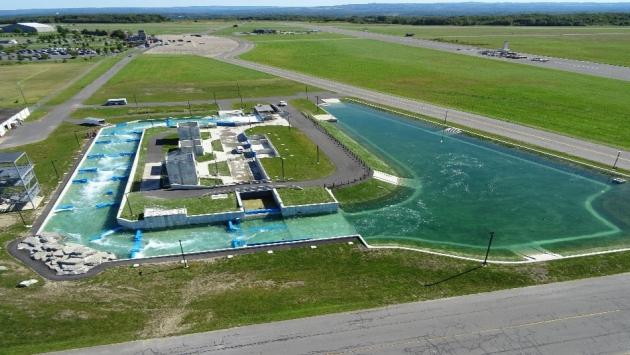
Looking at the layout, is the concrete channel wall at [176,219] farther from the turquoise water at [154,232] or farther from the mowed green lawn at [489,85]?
the mowed green lawn at [489,85]

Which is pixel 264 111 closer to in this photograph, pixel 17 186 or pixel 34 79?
pixel 17 186

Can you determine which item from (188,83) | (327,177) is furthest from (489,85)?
(188,83)

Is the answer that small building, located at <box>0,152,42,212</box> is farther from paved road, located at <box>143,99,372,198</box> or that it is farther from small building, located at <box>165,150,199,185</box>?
small building, located at <box>165,150,199,185</box>

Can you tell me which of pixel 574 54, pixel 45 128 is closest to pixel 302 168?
pixel 45 128

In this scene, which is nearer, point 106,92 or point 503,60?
point 106,92

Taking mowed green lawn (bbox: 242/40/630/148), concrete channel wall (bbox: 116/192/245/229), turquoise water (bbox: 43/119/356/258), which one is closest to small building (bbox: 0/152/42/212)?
turquoise water (bbox: 43/119/356/258)

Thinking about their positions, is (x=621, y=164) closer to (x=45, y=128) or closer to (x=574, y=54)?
(x=45, y=128)
